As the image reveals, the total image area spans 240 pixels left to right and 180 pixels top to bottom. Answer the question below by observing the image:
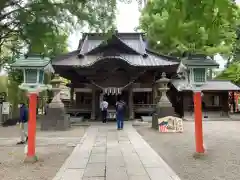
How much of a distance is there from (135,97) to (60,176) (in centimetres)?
1854

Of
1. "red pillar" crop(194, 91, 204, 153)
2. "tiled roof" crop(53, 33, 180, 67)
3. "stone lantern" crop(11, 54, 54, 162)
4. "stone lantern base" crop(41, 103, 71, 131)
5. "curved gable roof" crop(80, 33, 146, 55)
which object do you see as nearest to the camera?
"stone lantern" crop(11, 54, 54, 162)

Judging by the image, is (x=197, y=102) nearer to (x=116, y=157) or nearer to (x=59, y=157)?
(x=116, y=157)

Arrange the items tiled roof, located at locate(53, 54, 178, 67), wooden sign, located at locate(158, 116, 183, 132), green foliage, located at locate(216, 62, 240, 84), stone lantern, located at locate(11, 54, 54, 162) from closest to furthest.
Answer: stone lantern, located at locate(11, 54, 54, 162), wooden sign, located at locate(158, 116, 183, 132), tiled roof, located at locate(53, 54, 178, 67), green foliage, located at locate(216, 62, 240, 84)

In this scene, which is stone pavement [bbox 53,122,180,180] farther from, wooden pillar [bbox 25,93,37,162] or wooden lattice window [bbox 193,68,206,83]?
wooden lattice window [bbox 193,68,206,83]

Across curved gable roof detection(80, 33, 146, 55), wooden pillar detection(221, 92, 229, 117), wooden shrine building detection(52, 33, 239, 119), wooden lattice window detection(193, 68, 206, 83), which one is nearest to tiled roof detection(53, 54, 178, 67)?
wooden shrine building detection(52, 33, 239, 119)

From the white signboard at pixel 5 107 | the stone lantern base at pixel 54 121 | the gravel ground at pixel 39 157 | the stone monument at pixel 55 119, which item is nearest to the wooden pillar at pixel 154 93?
the stone monument at pixel 55 119

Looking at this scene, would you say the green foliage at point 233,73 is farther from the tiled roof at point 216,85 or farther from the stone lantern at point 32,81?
the stone lantern at point 32,81

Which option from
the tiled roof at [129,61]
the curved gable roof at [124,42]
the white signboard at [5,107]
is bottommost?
the white signboard at [5,107]

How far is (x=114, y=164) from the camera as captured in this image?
7.35 m

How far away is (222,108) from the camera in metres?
25.8

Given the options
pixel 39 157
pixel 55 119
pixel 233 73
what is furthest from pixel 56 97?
pixel 233 73

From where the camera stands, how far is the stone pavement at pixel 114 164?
622 centimetres

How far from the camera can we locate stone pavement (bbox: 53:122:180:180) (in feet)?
20.4

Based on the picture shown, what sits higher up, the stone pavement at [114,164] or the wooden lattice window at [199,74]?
the wooden lattice window at [199,74]
